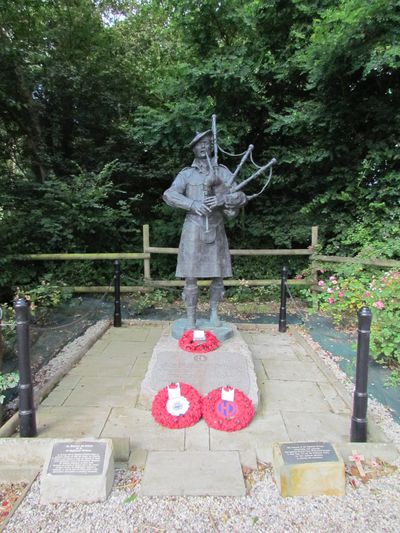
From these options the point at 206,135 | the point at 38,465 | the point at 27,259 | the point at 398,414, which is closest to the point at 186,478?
the point at 38,465

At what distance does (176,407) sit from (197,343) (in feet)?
2.51

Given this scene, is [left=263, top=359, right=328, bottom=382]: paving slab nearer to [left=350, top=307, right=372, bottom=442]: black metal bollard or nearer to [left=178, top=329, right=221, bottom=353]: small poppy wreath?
[left=178, top=329, right=221, bottom=353]: small poppy wreath

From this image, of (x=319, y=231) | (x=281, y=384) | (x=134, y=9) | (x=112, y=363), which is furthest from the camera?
(x=134, y=9)

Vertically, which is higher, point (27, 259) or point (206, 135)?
point (206, 135)

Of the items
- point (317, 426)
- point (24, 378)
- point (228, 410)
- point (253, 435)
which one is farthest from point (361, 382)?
point (24, 378)

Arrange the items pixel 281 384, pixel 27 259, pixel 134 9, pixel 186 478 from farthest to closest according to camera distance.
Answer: pixel 134 9 < pixel 27 259 < pixel 281 384 < pixel 186 478

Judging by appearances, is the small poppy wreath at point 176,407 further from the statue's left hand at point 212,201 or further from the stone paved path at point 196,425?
the statue's left hand at point 212,201

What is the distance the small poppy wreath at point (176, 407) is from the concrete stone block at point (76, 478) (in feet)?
2.18

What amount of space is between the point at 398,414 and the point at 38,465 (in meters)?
2.75

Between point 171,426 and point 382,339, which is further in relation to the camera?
point 382,339

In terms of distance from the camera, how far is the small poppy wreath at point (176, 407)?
2.69 m

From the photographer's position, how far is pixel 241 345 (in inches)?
141

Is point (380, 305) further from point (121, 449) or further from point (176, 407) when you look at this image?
point (121, 449)

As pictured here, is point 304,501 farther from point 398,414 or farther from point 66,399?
point 66,399
